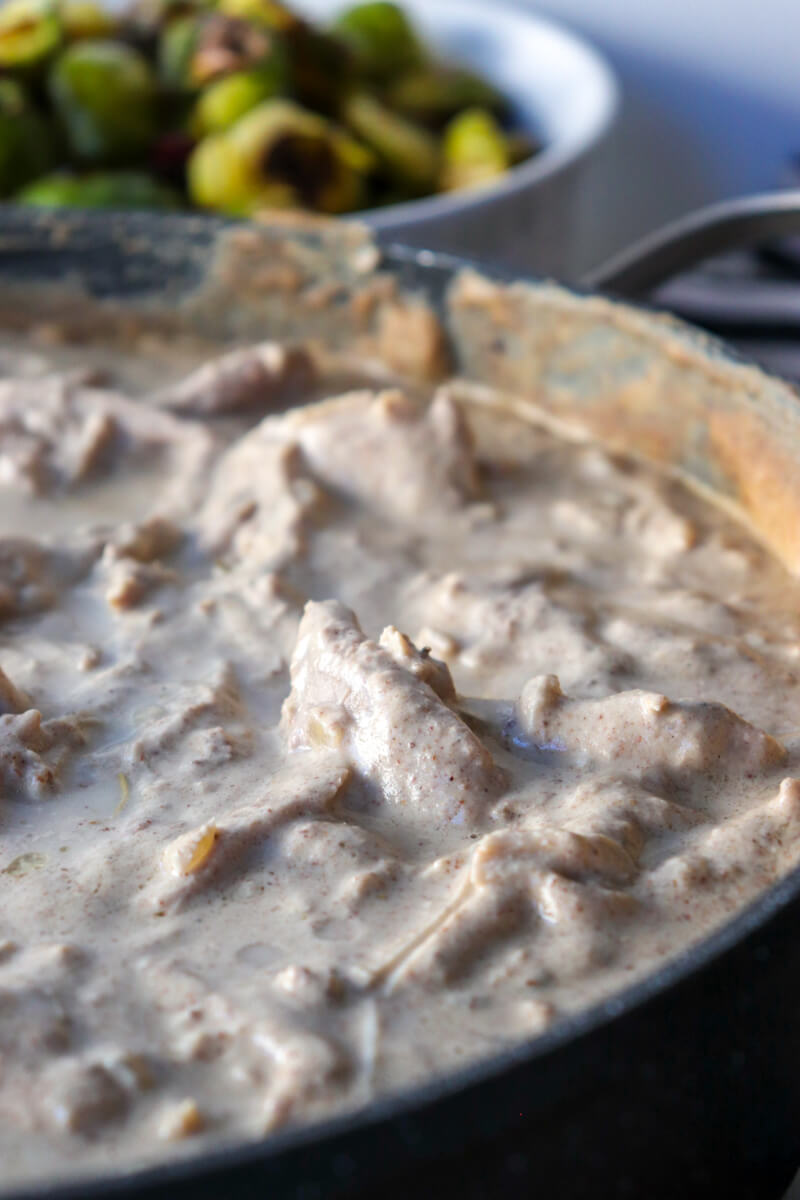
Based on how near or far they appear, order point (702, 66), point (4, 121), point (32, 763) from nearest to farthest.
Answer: point (32, 763) → point (4, 121) → point (702, 66)

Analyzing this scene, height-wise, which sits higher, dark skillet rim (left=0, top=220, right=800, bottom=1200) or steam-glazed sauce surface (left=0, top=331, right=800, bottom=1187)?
dark skillet rim (left=0, top=220, right=800, bottom=1200)

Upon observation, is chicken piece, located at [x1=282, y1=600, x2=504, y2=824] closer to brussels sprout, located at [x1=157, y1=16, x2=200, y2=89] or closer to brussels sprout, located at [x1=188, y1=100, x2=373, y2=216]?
brussels sprout, located at [x1=188, y1=100, x2=373, y2=216]

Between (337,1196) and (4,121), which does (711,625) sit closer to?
(337,1196)

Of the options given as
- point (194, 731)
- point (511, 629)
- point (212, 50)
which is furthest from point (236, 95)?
point (194, 731)

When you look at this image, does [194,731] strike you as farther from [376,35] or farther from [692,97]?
[692,97]

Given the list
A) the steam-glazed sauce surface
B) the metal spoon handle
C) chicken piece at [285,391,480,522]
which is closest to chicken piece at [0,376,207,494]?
the steam-glazed sauce surface

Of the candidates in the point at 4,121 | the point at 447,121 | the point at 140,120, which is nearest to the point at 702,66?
the point at 447,121
